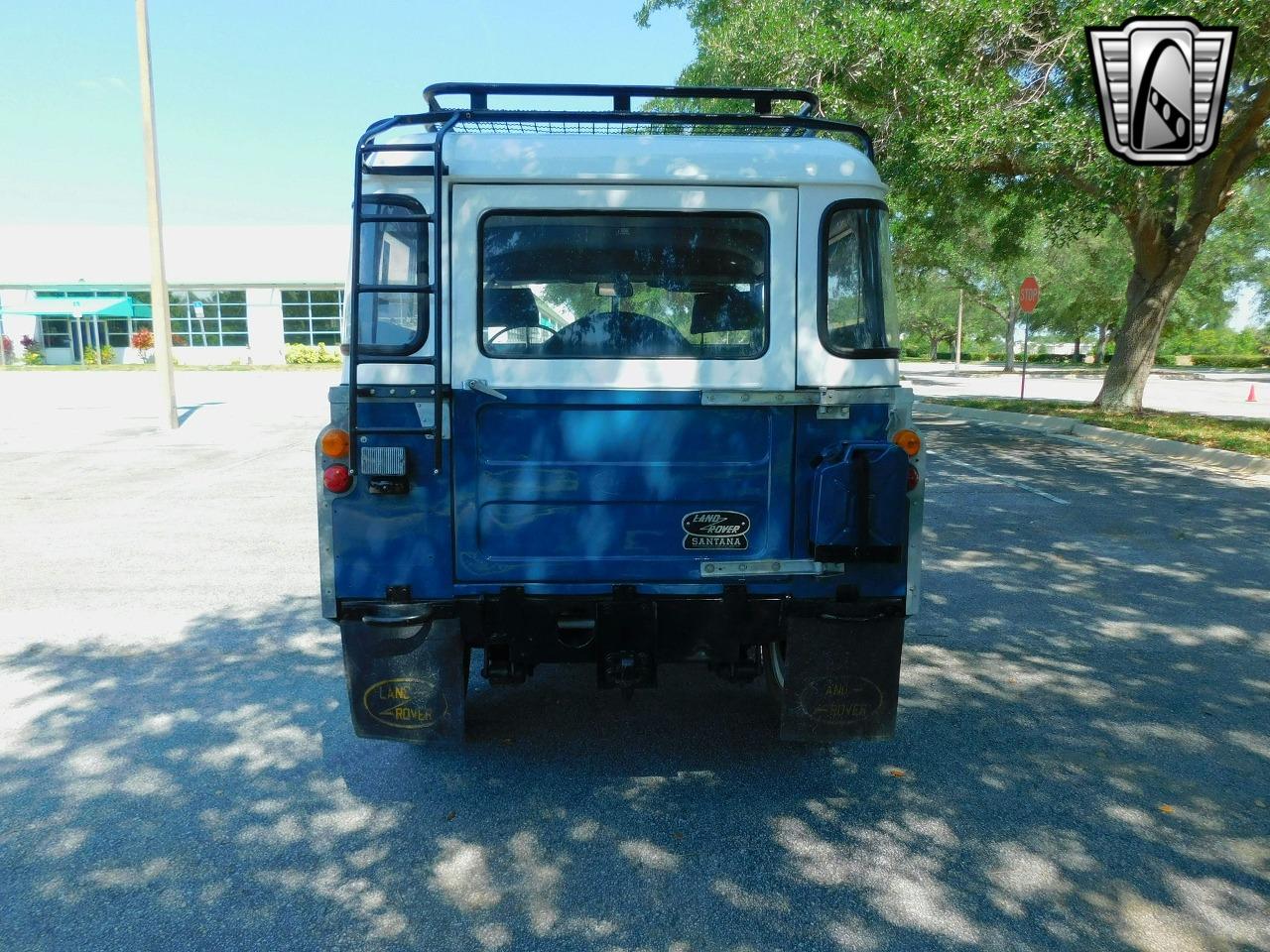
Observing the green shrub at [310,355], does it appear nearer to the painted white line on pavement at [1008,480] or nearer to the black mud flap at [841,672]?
the painted white line on pavement at [1008,480]

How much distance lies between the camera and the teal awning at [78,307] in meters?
43.7

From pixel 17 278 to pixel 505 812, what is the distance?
50.8 meters

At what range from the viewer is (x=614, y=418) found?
3729 millimetres

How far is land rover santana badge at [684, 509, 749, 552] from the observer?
3.79 meters

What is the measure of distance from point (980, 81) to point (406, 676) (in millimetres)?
12583

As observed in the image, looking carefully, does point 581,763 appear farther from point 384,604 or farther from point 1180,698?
point 1180,698

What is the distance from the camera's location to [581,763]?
423 cm

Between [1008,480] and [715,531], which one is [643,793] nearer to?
[715,531]

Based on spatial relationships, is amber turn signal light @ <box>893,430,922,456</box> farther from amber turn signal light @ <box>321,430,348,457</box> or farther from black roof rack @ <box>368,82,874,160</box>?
amber turn signal light @ <box>321,430,348,457</box>

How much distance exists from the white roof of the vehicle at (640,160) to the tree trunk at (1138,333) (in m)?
17.2

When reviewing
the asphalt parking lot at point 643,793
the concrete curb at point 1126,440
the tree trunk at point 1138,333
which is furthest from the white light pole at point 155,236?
the tree trunk at point 1138,333

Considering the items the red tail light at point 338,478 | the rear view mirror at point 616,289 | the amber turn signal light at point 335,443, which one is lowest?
the red tail light at point 338,478

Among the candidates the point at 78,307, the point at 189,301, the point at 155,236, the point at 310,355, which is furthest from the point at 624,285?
the point at 78,307

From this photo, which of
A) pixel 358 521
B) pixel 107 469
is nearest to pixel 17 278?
pixel 107 469
